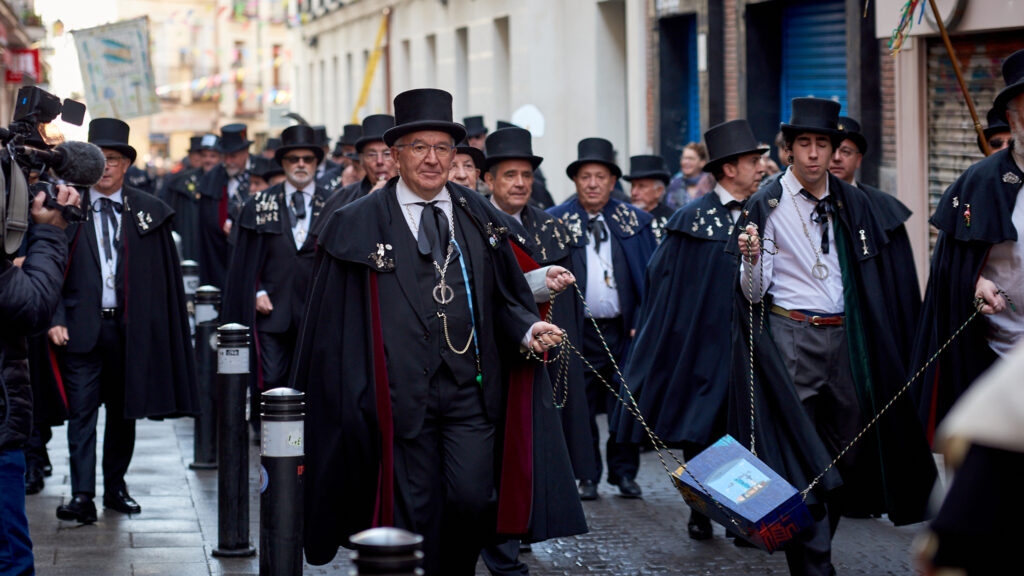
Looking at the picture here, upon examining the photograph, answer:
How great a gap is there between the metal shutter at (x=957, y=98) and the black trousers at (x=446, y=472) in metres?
8.64

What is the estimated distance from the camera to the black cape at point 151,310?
895 centimetres

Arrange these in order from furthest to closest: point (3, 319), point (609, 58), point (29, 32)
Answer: point (29, 32) < point (609, 58) < point (3, 319)

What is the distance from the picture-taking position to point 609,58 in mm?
23969

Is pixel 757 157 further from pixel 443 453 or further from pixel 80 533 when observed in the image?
pixel 80 533

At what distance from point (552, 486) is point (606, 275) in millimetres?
3719

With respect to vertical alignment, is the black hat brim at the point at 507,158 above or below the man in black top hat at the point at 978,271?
above

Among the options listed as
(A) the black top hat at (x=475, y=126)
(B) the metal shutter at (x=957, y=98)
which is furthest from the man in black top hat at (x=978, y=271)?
(A) the black top hat at (x=475, y=126)

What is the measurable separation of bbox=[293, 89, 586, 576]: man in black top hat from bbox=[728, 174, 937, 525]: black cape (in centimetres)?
125

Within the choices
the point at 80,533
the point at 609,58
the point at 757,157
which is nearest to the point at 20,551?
the point at 80,533

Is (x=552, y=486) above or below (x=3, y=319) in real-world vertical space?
below

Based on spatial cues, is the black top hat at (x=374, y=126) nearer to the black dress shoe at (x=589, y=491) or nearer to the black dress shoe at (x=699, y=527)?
the black dress shoe at (x=589, y=491)

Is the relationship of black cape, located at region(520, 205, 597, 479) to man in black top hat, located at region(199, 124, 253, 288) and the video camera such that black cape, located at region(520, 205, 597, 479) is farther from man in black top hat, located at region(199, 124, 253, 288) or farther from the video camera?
man in black top hat, located at region(199, 124, 253, 288)

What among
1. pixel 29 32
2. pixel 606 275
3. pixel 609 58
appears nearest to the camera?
pixel 606 275

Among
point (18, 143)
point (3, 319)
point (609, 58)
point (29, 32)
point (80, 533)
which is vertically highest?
point (29, 32)
